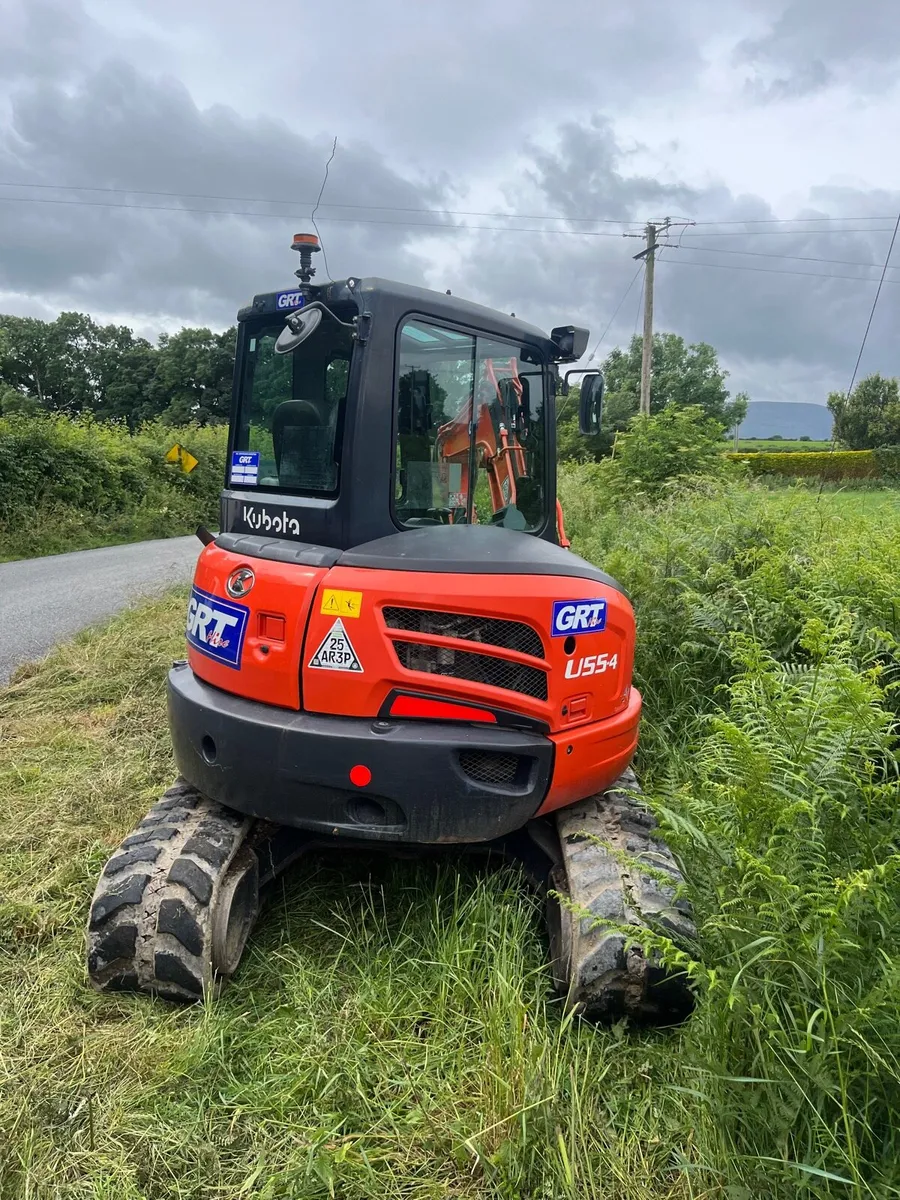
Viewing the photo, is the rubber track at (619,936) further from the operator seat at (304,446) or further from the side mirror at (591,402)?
the side mirror at (591,402)

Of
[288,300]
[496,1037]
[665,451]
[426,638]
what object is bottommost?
[496,1037]

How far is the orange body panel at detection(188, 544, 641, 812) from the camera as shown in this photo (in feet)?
9.27

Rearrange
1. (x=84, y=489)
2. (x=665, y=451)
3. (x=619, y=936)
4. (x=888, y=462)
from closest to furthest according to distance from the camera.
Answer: (x=619, y=936), (x=665, y=451), (x=84, y=489), (x=888, y=462)

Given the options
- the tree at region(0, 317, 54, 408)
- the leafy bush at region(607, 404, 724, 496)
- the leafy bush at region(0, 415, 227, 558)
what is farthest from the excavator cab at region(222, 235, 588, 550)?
the tree at region(0, 317, 54, 408)

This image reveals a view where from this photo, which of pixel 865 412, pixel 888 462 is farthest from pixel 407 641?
pixel 865 412

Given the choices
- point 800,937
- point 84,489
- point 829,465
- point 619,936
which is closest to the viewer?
point 800,937

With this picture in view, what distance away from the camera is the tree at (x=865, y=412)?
48.3m

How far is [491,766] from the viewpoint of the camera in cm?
295

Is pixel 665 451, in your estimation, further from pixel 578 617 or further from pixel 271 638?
pixel 271 638

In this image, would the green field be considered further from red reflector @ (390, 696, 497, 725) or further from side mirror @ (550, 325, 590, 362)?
side mirror @ (550, 325, 590, 362)

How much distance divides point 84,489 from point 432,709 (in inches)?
649

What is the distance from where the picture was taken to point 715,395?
182 ft

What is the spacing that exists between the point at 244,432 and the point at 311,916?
81.6 inches

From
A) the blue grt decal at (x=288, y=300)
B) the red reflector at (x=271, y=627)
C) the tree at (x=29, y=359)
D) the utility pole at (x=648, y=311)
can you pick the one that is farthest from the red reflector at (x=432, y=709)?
the tree at (x=29, y=359)
